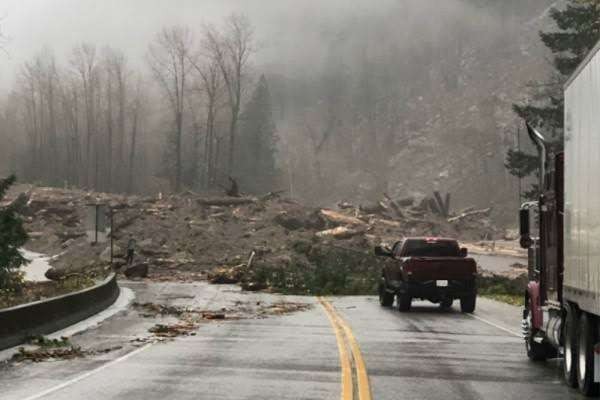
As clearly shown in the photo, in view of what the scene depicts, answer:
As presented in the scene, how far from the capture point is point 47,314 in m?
18.7

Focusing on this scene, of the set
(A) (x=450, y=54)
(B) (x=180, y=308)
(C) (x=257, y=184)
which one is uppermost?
(A) (x=450, y=54)

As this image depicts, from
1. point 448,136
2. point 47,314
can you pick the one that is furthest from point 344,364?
point 448,136

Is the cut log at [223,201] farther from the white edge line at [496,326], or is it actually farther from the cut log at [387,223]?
the white edge line at [496,326]

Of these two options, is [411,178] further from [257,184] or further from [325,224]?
[325,224]

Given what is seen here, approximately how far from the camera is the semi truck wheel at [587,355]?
10406 mm

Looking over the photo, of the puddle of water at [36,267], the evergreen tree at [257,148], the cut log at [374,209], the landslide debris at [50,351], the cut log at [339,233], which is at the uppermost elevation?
the evergreen tree at [257,148]

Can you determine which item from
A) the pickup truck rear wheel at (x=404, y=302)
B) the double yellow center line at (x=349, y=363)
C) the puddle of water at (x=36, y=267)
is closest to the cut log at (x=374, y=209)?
the puddle of water at (x=36, y=267)

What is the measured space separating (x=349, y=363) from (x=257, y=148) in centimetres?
14169

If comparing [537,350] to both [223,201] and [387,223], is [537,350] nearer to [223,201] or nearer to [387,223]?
[223,201]

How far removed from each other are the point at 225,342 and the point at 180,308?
9.98m

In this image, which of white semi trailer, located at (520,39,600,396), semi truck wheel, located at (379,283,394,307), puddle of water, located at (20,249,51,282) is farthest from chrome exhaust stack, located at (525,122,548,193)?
puddle of water, located at (20,249,51,282)

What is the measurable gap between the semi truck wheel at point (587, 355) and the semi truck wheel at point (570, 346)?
520mm

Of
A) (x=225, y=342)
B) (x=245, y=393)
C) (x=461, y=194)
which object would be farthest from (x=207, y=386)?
(x=461, y=194)

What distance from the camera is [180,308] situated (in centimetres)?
2742
